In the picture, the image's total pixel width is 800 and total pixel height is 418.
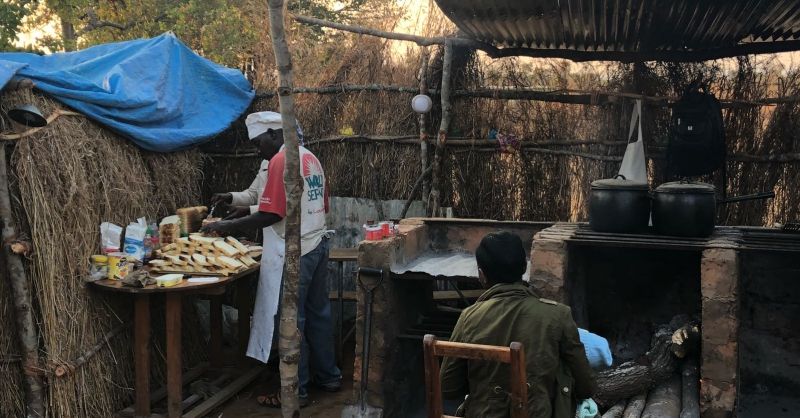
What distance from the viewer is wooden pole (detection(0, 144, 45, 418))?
4195 millimetres

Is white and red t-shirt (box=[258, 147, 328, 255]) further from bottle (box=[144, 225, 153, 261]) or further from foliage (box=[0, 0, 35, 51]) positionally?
foliage (box=[0, 0, 35, 51])

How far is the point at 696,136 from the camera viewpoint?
5977mm

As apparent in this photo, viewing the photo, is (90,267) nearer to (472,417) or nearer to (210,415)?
(210,415)

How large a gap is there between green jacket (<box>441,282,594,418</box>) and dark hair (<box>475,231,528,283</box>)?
4 cm

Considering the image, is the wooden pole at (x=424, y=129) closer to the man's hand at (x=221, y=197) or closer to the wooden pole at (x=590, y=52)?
the wooden pole at (x=590, y=52)

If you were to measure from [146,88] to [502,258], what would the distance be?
420 centimetres

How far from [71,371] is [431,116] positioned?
4.15 metres

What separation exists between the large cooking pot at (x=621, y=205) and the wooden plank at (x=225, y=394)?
3.22 m

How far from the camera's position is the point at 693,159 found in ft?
19.8

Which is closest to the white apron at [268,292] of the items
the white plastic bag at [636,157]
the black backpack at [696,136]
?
the white plastic bag at [636,157]

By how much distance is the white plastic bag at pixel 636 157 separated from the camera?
6172mm

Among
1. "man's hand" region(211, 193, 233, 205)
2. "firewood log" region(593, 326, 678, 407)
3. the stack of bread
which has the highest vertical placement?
"man's hand" region(211, 193, 233, 205)

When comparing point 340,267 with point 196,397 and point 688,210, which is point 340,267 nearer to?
point 196,397

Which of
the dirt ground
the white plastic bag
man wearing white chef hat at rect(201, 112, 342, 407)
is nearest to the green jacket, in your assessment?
the dirt ground
